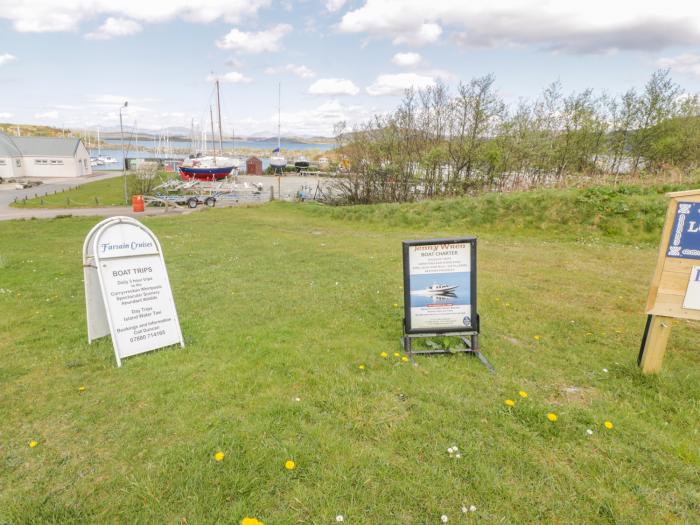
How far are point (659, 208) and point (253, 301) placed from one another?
13325 millimetres


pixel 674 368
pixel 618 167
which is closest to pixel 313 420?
pixel 674 368

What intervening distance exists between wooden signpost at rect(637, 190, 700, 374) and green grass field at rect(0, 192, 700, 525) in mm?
563

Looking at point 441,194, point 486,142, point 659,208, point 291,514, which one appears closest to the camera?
point 291,514

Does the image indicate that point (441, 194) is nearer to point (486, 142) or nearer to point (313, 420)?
point (486, 142)

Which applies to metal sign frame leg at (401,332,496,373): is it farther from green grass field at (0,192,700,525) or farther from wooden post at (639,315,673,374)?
wooden post at (639,315,673,374)

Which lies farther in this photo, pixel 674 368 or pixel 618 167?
pixel 618 167

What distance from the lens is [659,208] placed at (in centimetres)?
1233

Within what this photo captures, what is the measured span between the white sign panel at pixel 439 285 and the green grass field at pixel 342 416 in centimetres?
47

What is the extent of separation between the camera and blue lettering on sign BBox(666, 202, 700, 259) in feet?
12.1

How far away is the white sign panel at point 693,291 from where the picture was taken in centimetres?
381

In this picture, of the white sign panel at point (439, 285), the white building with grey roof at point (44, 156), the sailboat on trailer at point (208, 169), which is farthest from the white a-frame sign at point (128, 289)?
the white building with grey roof at point (44, 156)

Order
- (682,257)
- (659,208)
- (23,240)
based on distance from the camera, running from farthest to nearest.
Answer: (23,240)
(659,208)
(682,257)

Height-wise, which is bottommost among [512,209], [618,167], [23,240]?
[23,240]

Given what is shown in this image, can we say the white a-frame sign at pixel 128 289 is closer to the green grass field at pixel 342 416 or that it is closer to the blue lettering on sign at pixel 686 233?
the green grass field at pixel 342 416
